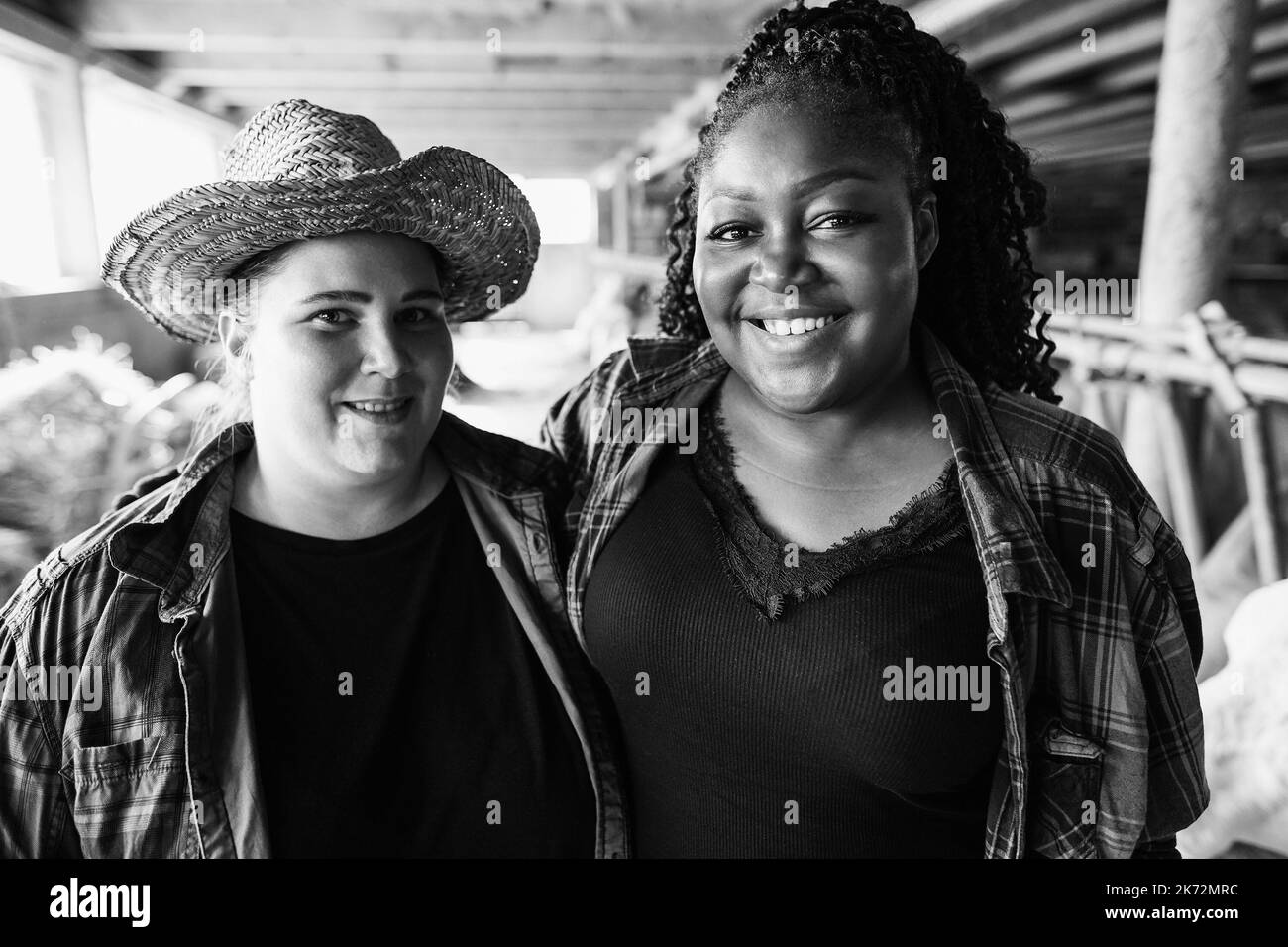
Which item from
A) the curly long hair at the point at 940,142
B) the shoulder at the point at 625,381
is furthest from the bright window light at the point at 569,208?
the curly long hair at the point at 940,142

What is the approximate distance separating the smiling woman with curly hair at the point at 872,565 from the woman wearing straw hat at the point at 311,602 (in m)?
0.17

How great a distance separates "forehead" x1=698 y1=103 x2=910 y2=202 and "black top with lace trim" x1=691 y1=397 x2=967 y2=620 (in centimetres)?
38

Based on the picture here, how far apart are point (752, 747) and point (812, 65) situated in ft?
2.74

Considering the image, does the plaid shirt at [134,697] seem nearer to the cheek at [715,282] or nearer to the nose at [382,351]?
the nose at [382,351]

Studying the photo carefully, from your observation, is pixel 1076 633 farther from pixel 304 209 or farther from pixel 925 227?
pixel 304 209

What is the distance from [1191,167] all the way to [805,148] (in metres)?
1.32

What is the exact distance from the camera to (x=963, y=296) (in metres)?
1.36

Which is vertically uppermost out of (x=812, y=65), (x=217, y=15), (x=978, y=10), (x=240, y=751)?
(x=217, y=15)

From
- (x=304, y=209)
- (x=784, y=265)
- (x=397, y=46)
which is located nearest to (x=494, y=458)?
(x=304, y=209)

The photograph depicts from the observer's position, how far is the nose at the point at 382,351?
3.86 feet

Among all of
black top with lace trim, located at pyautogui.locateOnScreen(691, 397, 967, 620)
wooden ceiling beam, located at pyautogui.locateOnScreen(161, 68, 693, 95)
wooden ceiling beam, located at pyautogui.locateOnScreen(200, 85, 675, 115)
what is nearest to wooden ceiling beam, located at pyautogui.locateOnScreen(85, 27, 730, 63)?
wooden ceiling beam, located at pyautogui.locateOnScreen(161, 68, 693, 95)

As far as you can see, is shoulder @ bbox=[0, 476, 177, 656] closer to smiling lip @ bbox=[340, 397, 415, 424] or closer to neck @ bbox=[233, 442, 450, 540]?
neck @ bbox=[233, 442, 450, 540]
